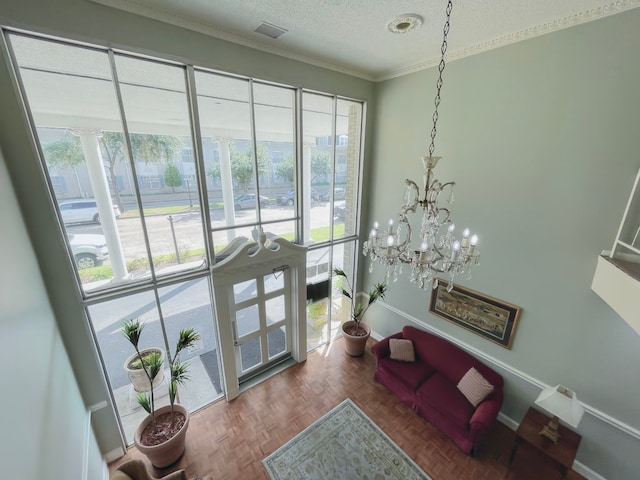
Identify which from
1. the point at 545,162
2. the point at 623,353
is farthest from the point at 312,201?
the point at 623,353

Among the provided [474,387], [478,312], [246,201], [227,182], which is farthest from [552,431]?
[227,182]

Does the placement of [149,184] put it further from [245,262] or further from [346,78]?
[346,78]

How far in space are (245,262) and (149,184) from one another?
143 cm

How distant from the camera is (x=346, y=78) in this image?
157 inches

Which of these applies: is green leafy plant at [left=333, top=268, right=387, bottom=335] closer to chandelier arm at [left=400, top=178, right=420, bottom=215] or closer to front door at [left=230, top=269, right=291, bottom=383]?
front door at [left=230, top=269, right=291, bottom=383]

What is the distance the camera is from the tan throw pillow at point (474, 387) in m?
3.32

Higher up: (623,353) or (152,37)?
(152,37)

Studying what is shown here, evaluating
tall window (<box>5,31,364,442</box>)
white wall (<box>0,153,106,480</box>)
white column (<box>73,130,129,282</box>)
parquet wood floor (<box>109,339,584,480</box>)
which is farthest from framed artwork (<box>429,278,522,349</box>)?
white wall (<box>0,153,106,480</box>)

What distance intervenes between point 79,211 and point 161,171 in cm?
83

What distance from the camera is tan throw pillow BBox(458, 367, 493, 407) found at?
131 inches

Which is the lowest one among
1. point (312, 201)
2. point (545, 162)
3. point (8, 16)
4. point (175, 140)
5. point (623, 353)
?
point (623, 353)

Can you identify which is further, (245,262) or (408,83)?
(408,83)

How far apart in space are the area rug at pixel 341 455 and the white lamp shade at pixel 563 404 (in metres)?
1.53

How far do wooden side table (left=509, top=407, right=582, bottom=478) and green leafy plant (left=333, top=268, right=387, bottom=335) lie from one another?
94.2 inches
